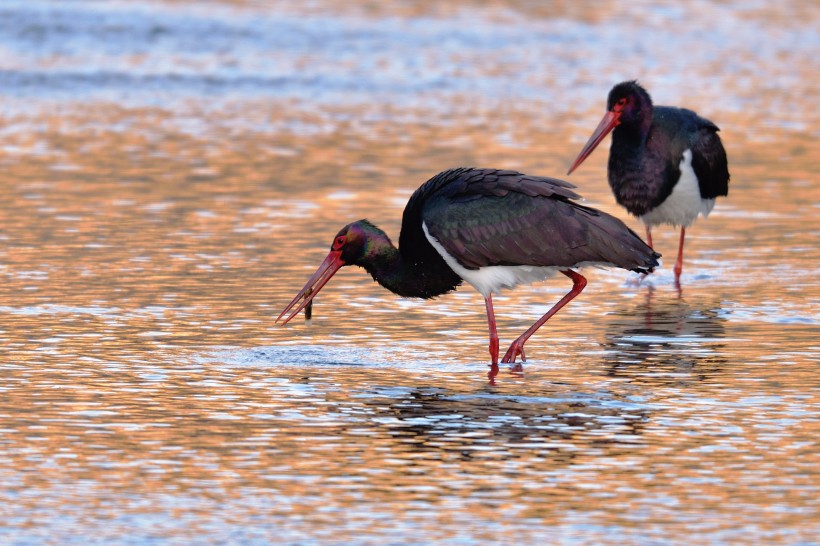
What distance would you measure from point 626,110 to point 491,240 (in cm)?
382

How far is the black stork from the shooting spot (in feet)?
44.0

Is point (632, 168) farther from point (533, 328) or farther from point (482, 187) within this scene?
point (482, 187)

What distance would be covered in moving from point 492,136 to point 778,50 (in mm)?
10147

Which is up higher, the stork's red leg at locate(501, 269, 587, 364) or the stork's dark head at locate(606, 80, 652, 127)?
the stork's dark head at locate(606, 80, 652, 127)

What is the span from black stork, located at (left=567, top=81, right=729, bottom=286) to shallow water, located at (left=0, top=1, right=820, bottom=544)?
0.51 meters

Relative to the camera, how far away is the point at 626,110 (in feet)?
44.1

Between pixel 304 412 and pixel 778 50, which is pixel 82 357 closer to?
pixel 304 412

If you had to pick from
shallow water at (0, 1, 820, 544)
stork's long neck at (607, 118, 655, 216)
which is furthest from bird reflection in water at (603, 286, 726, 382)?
stork's long neck at (607, 118, 655, 216)

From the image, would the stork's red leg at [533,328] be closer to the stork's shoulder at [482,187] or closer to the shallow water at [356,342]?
the shallow water at [356,342]

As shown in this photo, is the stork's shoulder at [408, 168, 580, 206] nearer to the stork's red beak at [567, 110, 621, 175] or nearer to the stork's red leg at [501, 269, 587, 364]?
the stork's red leg at [501, 269, 587, 364]

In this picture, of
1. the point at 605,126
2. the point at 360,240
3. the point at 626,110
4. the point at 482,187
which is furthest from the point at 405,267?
the point at 626,110

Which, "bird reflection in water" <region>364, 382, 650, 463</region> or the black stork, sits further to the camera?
the black stork

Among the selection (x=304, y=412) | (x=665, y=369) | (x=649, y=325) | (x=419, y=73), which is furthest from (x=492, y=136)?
(x=304, y=412)

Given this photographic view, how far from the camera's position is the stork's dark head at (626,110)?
13.4m
